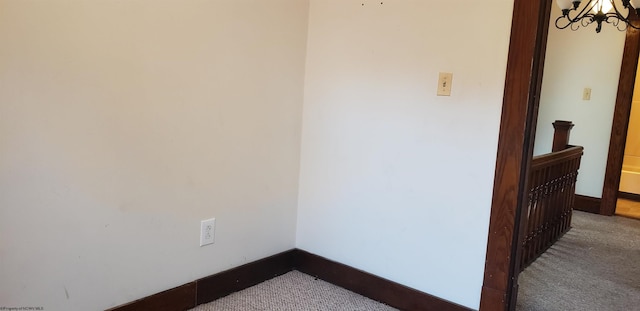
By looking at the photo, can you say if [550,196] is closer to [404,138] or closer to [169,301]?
[404,138]

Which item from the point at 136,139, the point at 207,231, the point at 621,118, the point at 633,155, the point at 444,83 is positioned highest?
the point at 444,83

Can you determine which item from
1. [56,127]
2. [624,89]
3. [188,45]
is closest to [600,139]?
[624,89]

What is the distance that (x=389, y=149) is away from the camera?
2004 millimetres

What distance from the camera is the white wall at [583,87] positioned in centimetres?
412

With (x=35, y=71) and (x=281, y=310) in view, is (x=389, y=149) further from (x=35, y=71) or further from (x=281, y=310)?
(x=35, y=71)

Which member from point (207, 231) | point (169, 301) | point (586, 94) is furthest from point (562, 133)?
point (169, 301)

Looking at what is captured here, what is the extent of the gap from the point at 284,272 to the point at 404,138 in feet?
3.22

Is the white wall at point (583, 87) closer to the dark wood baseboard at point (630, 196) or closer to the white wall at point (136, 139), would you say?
the dark wood baseboard at point (630, 196)

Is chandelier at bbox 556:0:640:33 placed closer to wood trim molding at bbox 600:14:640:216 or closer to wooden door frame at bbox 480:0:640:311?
wood trim molding at bbox 600:14:640:216

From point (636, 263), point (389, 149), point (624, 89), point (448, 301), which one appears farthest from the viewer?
point (624, 89)

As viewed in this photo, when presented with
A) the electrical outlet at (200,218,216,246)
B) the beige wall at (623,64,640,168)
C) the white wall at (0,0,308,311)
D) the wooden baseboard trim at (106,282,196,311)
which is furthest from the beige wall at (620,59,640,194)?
the wooden baseboard trim at (106,282,196,311)

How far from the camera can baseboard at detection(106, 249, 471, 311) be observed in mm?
1788

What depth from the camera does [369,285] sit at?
2092 millimetres

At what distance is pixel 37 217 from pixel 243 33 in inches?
42.4
